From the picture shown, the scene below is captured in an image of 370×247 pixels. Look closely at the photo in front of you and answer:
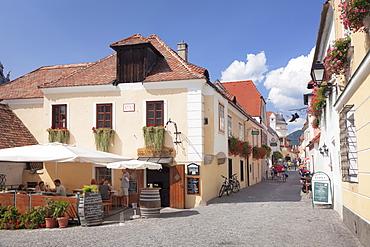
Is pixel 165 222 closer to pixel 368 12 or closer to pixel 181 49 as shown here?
pixel 368 12

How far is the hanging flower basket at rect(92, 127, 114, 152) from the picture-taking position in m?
15.8

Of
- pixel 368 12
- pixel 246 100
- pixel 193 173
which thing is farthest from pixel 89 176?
pixel 246 100

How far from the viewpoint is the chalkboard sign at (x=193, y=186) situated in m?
15.0

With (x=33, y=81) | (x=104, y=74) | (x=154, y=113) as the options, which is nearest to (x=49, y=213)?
(x=154, y=113)

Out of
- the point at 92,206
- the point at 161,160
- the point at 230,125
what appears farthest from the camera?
the point at 230,125

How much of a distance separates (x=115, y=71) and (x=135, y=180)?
16.7 ft

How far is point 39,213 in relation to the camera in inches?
439

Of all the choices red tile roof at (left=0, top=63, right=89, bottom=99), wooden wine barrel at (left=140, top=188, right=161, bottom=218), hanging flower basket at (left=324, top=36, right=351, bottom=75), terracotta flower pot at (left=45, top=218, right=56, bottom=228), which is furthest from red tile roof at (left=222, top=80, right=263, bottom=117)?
terracotta flower pot at (left=45, top=218, right=56, bottom=228)

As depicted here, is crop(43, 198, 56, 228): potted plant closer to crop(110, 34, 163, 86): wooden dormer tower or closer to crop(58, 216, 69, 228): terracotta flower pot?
crop(58, 216, 69, 228): terracotta flower pot

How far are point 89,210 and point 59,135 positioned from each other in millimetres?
6163

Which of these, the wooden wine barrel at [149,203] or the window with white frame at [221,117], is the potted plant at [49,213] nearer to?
the wooden wine barrel at [149,203]

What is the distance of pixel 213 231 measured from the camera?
32.4 feet

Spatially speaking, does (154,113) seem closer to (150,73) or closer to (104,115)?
(150,73)

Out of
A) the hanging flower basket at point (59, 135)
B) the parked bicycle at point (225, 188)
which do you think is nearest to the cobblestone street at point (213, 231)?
the parked bicycle at point (225, 188)
